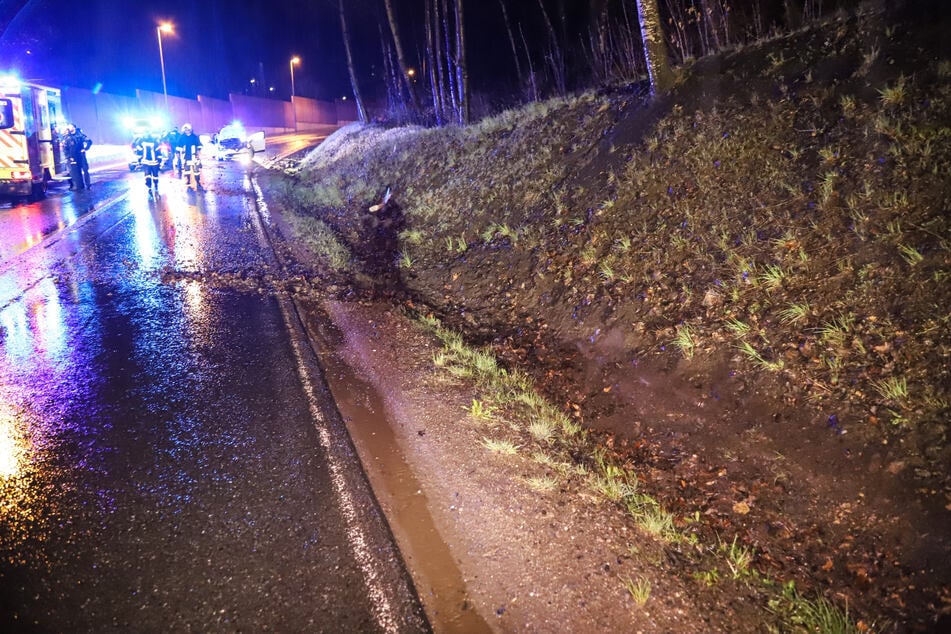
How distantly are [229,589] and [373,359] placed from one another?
3.06m

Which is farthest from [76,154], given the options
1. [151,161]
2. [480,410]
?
→ [480,410]

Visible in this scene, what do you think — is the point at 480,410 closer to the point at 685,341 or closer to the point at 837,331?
the point at 685,341

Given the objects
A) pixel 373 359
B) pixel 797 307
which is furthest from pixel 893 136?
pixel 373 359

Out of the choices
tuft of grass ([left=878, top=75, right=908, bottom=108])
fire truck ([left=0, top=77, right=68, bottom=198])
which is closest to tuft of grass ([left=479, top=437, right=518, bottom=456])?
tuft of grass ([left=878, top=75, right=908, bottom=108])

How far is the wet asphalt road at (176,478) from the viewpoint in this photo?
2.75 metres

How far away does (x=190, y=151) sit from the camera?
704 inches

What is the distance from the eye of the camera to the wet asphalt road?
275cm

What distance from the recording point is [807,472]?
3594 mm

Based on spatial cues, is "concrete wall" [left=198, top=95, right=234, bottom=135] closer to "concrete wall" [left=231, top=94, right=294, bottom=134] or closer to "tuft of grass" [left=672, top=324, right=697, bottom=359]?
"concrete wall" [left=231, top=94, right=294, bottom=134]

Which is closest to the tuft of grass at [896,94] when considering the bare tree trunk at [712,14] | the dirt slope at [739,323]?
the dirt slope at [739,323]

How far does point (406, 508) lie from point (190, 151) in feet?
59.2

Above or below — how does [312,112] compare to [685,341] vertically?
above

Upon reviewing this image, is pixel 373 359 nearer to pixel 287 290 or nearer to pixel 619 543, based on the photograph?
pixel 287 290

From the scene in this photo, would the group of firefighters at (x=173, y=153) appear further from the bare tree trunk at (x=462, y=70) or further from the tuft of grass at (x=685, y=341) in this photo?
the tuft of grass at (x=685, y=341)
